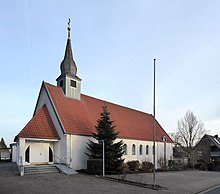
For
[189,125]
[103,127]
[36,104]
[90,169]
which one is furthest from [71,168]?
[189,125]

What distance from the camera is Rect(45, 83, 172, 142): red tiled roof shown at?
27.5 metres

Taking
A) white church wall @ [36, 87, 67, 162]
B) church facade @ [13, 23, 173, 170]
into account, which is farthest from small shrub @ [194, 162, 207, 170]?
white church wall @ [36, 87, 67, 162]

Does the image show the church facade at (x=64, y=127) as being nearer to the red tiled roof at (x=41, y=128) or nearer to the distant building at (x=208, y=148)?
the red tiled roof at (x=41, y=128)

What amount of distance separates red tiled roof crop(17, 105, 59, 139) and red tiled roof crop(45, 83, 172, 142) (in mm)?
1289

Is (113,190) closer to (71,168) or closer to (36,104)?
(71,168)

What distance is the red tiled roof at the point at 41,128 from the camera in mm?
24002

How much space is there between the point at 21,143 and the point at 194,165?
109ft

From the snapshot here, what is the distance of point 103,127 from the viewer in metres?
25.5

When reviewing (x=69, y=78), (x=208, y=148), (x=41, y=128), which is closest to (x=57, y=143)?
(x=41, y=128)

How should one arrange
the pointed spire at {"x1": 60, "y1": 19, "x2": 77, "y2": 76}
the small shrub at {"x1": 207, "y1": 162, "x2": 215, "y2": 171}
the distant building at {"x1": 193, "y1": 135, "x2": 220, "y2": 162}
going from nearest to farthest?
the pointed spire at {"x1": 60, "y1": 19, "x2": 77, "y2": 76}, the small shrub at {"x1": 207, "y1": 162, "x2": 215, "y2": 171}, the distant building at {"x1": 193, "y1": 135, "x2": 220, "y2": 162}

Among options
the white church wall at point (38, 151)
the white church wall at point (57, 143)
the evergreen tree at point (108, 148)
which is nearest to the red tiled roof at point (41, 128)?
the white church wall at point (57, 143)

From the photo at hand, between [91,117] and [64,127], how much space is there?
5.91m

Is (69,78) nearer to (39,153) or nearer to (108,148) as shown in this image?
(39,153)

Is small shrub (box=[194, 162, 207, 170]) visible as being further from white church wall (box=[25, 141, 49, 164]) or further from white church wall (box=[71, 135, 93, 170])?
white church wall (box=[25, 141, 49, 164])
